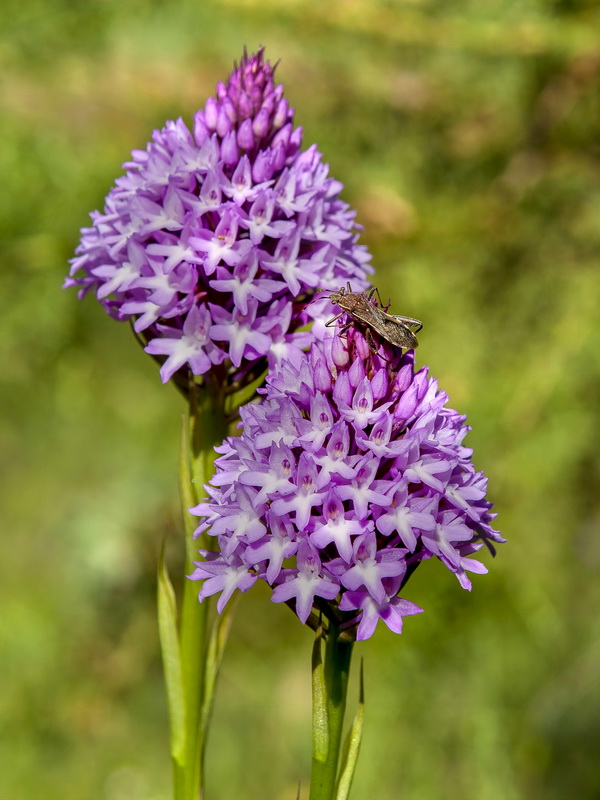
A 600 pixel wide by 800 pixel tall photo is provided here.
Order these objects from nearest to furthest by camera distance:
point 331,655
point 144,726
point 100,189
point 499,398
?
point 331,655 → point 499,398 → point 100,189 → point 144,726

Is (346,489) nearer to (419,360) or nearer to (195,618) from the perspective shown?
(195,618)

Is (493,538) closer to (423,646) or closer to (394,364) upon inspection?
(394,364)

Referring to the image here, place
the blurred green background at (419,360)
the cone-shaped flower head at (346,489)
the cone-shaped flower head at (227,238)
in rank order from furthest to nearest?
the blurred green background at (419,360) → the cone-shaped flower head at (227,238) → the cone-shaped flower head at (346,489)

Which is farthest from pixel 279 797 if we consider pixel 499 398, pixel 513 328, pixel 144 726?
pixel 513 328

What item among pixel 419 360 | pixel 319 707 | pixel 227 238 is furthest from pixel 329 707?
pixel 419 360

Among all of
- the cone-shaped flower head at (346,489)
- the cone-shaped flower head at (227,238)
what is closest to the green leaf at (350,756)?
the cone-shaped flower head at (346,489)

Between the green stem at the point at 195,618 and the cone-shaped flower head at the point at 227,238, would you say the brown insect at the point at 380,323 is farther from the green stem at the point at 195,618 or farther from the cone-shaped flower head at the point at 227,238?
the green stem at the point at 195,618
